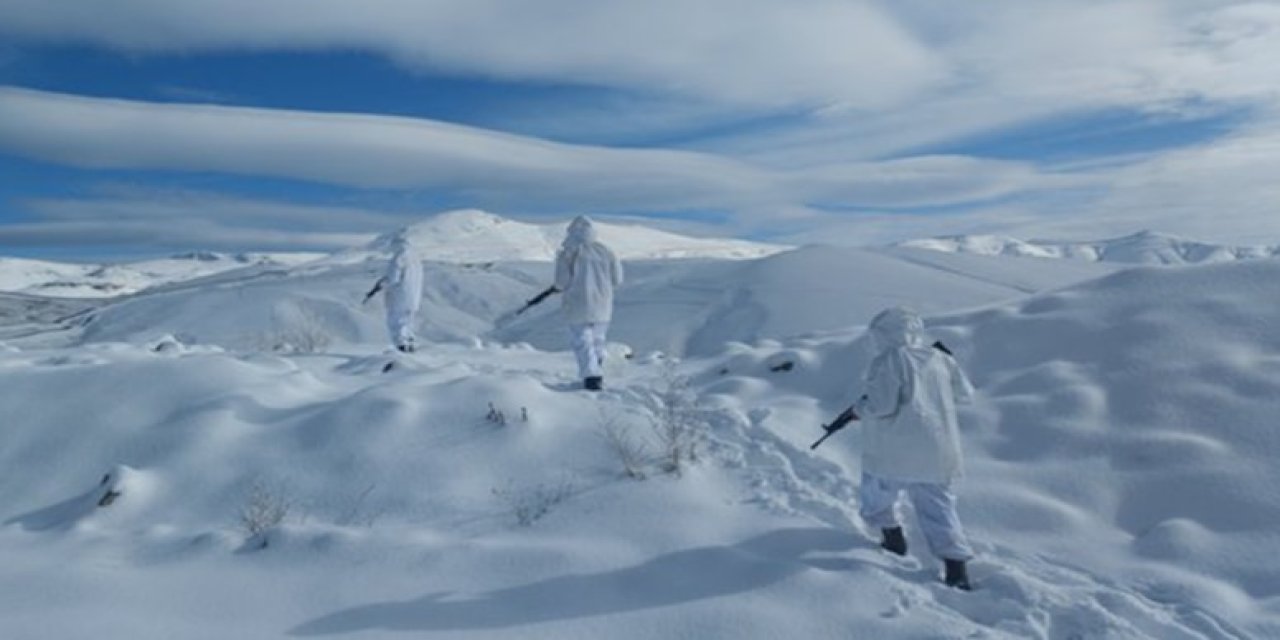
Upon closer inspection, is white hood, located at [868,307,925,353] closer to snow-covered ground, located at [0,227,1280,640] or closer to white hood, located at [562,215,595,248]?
snow-covered ground, located at [0,227,1280,640]

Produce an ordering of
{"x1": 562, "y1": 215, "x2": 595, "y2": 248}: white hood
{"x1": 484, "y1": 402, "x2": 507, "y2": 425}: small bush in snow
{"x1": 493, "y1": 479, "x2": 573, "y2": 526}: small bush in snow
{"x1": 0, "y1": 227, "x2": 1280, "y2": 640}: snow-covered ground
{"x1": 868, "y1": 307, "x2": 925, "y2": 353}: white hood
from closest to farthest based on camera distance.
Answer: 1. {"x1": 0, "y1": 227, "x2": 1280, "y2": 640}: snow-covered ground
2. {"x1": 868, "y1": 307, "x2": 925, "y2": 353}: white hood
3. {"x1": 493, "y1": 479, "x2": 573, "y2": 526}: small bush in snow
4. {"x1": 484, "y1": 402, "x2": 507, "y2": 425}: small bush in snow
5. {"x1": 562, "y1": 215, "x2": 595, "y2": 248}: white hood

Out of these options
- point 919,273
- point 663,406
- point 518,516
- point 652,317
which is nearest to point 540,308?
point 652,317

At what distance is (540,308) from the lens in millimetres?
30766

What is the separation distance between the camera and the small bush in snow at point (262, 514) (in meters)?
5.47

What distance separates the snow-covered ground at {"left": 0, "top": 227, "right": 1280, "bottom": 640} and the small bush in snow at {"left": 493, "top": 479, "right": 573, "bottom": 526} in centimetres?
3

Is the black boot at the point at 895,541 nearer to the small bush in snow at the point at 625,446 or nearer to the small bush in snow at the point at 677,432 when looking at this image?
the small bush in snow at the point at 677,432

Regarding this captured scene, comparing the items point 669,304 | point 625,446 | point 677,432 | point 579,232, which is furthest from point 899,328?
point 669,304

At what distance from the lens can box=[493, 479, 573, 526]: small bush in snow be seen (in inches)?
223

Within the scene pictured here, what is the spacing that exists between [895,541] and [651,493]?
1.48m

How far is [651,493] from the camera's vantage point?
582 centimetres

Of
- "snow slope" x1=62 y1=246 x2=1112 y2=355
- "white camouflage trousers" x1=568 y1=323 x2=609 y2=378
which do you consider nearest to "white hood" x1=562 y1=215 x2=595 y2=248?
"white camouflage trousers" x1=568 y1=323 x2=609 y2=378

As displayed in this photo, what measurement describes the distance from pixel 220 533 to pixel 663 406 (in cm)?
358

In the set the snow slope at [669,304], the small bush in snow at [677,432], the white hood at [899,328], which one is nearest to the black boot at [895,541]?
the white hood at [899,328]

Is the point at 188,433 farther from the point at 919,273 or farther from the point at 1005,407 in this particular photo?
the point at 919,273
